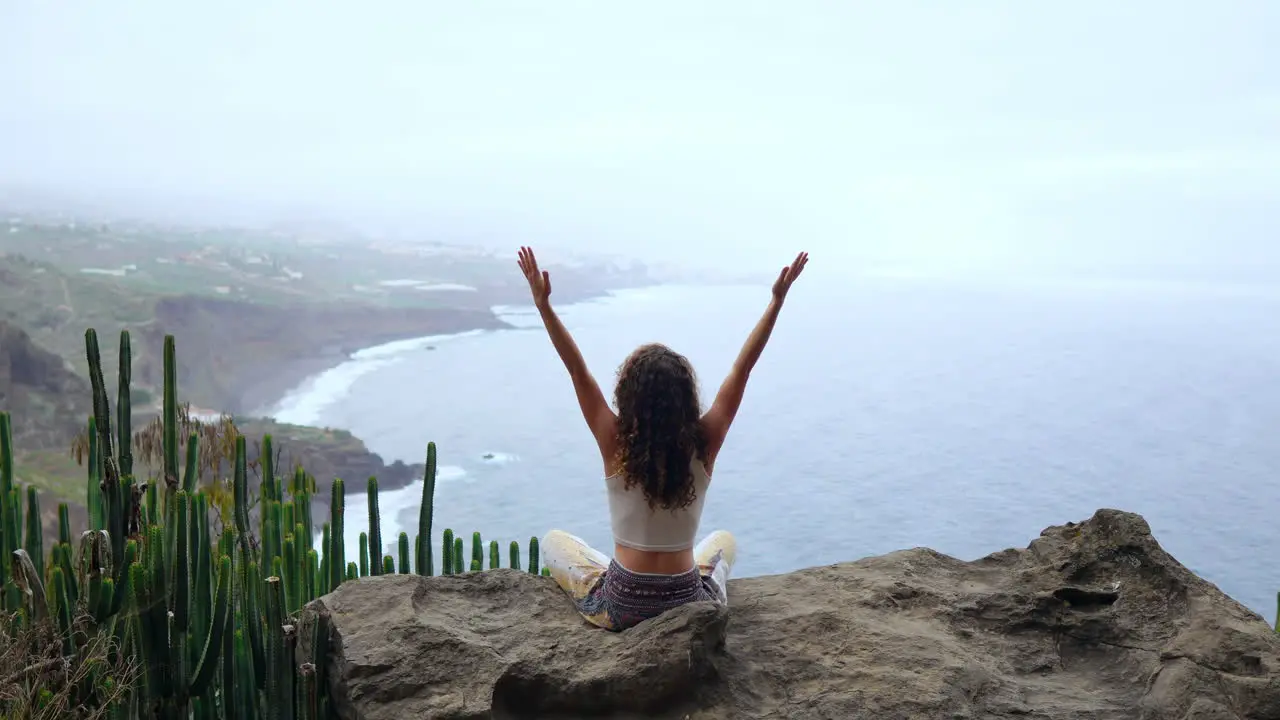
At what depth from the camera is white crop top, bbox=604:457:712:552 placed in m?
2.76

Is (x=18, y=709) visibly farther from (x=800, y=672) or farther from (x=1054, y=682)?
(x=1054, y=682)

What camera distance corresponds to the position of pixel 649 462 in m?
2.76

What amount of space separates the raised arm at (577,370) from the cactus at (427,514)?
52 cm

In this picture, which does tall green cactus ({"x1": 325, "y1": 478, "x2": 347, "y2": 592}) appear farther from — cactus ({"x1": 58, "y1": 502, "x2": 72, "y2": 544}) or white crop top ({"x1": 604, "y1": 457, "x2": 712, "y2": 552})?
white crop top ({"x1": 604, "y1": 457, "x2": 712, "y2": 552})

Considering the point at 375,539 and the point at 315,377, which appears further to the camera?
the point at 315,377

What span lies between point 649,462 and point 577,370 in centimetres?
31

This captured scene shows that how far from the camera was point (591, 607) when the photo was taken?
2.78 meters

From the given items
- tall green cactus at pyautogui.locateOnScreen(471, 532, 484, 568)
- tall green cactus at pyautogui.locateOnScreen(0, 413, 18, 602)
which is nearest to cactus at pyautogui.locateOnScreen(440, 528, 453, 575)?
tall green cactus at pyautogui.locateOnScreen(471, 532, 484, 568)

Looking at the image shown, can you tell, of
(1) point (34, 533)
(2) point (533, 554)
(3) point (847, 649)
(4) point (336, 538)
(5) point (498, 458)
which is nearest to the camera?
(3) point (847, 649)

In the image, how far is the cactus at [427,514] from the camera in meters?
3.11

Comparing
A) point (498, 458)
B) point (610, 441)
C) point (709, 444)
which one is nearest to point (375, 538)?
point (610, 441)

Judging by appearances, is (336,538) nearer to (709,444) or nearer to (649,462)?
(649,462)

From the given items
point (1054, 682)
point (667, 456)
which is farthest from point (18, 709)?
point (1054, 682)

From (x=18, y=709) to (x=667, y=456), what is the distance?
5.44 ft
